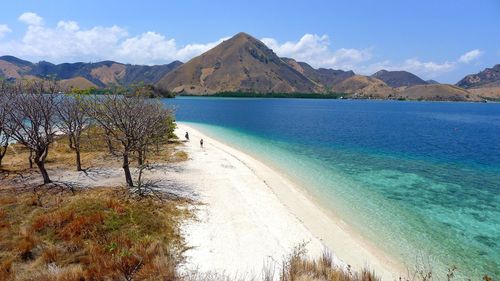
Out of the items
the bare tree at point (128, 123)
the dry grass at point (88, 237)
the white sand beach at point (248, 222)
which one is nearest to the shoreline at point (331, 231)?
the white sand beach at point (248, 222)

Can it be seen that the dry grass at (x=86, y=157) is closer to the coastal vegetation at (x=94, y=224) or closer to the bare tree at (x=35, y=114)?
the coastal vegetation at (x=94, y=224)

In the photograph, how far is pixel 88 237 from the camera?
15.6 m

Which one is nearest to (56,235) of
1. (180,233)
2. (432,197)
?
(180,233)

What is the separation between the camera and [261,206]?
2303 cm

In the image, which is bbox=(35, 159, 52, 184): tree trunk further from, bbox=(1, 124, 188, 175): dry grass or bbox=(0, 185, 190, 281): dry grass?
bbox=(1, 124, 188, 175): dry grass

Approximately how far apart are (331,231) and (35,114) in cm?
2396

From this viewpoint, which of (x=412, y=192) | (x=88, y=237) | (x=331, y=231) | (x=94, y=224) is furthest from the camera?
(x=412, y=192)

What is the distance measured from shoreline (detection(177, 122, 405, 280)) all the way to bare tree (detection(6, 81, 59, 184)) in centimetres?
1620

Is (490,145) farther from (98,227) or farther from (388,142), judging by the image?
(98,227)

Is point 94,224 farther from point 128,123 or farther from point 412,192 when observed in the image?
point 412,192

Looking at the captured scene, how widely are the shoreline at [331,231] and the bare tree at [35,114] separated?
1620cm

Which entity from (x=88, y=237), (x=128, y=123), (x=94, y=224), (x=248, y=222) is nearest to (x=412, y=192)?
(x=248, y=222)

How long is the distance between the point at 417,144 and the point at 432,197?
36741mm

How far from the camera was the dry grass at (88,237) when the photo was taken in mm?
12305
